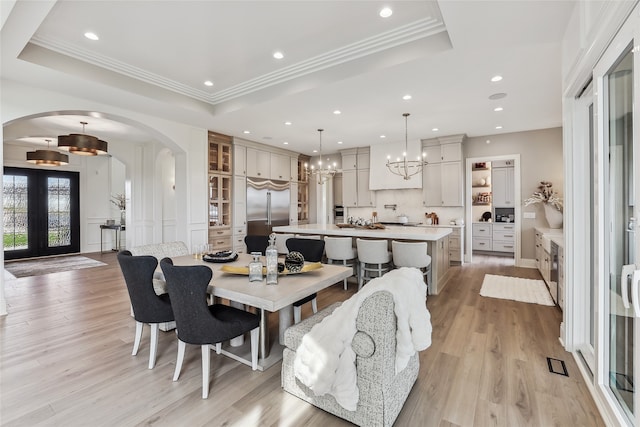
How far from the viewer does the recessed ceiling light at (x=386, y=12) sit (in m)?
2.62

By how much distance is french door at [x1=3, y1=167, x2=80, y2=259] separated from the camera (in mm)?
7477

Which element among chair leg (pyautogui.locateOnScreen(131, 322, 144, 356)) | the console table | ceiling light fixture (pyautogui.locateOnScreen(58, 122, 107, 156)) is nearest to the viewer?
chair leg (pyautogui.locateOnScreen(131, 322, 144, 356))

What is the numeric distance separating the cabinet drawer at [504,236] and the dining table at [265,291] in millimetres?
6928

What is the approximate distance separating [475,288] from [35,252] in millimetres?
10464

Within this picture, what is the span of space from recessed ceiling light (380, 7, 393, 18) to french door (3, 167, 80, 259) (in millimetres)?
9531

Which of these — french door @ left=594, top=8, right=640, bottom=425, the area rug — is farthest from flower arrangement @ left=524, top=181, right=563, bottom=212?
the area rug

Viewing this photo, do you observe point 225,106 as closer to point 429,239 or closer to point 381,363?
point 429,239

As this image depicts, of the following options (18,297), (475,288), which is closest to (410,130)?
(475,288)

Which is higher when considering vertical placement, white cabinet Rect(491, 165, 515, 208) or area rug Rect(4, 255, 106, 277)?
white cabinet Rect(491, 165, 515, 208)

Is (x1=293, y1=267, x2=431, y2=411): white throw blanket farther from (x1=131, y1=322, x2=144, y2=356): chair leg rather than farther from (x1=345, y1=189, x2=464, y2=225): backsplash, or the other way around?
(x1=345, y1=189, x2=464, y2=225): backsplash

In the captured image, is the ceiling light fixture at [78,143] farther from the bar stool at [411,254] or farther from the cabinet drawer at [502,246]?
the cabinet drawer at [502,246]

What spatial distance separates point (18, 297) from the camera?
14.3ft

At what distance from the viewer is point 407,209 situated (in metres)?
7.39

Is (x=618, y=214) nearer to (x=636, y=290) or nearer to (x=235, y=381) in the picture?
(x=636, y=290)
